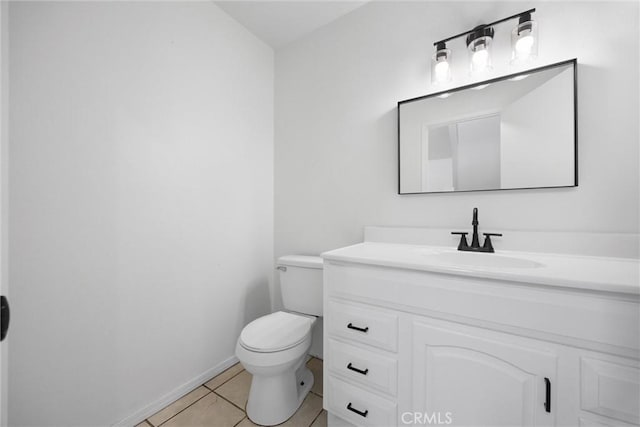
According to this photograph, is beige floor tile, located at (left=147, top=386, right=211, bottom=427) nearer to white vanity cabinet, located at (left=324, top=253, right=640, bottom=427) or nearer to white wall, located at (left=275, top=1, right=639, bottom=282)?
white vanity cabinet, located at (left=324, top=253, right=640, bottom=427)

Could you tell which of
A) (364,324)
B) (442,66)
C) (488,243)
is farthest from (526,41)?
(364,324)

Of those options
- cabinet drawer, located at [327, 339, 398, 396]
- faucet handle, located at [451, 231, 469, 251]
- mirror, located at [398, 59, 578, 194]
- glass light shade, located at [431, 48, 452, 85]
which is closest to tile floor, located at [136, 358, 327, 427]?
cabinet drawer, located at [327, 339, 398, 396]

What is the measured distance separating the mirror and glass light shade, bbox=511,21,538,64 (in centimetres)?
7

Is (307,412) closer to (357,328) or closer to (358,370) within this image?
(358,370)

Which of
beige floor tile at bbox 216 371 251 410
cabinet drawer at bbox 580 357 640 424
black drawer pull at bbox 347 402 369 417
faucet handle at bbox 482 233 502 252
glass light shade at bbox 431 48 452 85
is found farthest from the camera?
beige floor tile at bbox 216 371 251 410

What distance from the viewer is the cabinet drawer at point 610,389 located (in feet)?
2.24

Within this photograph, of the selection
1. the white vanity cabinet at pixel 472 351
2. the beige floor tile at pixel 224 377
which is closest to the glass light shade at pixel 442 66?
the white vanity cabinet at pixel 472 351

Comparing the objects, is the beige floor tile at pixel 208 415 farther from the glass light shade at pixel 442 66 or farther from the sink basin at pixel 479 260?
the glass light shade at pixel 442 66

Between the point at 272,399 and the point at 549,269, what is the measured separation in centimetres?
133

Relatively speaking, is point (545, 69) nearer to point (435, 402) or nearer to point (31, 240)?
point (435, 402)

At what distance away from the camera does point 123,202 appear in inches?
49.1

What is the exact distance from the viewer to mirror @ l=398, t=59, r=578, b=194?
1.13 m

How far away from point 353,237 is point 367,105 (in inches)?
33.4

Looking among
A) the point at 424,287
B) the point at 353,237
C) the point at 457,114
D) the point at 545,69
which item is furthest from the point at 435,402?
the point at 545,69
